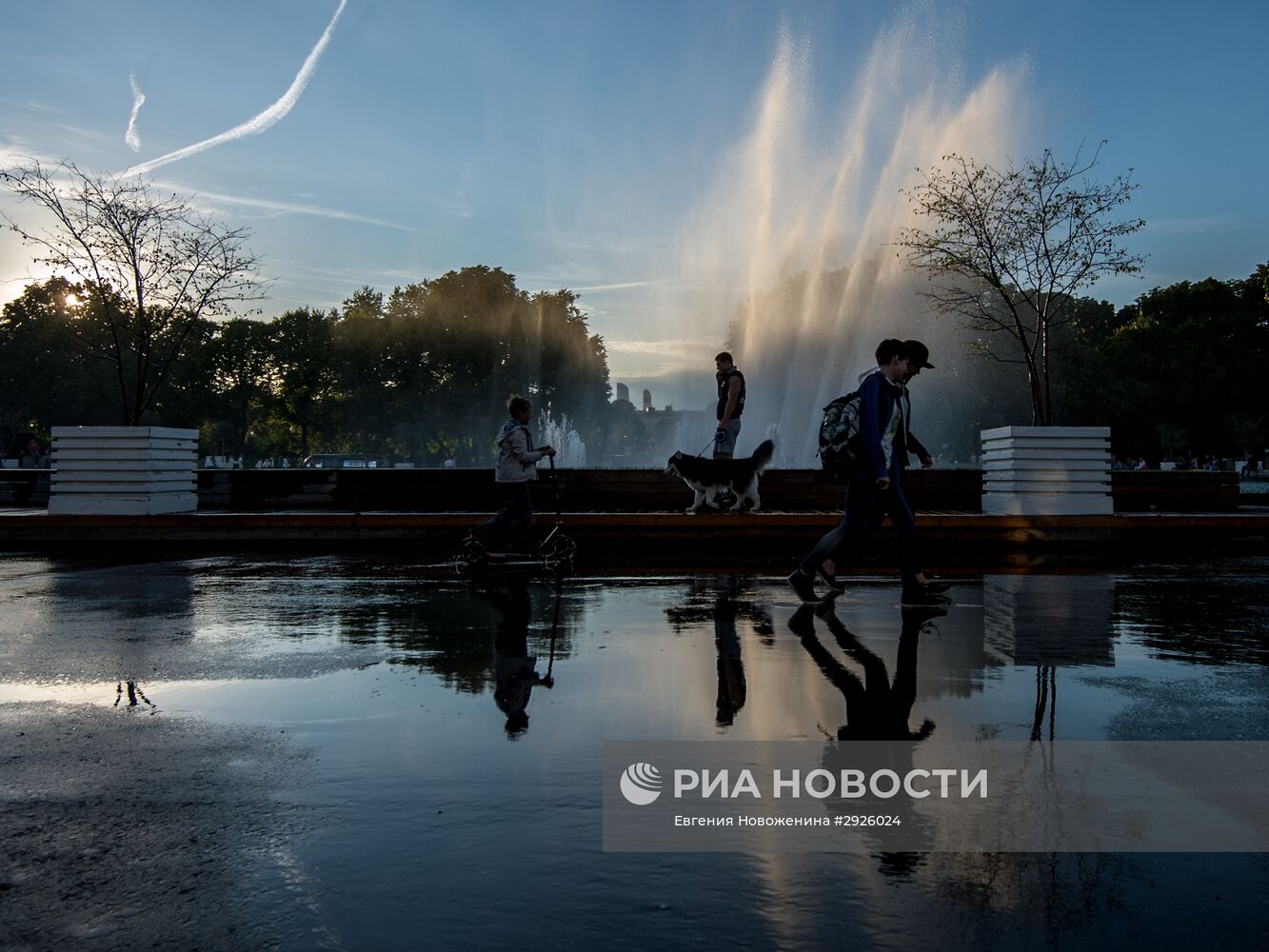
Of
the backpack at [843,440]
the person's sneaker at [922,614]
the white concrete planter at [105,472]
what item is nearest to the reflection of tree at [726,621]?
the person's sneaker at [922,614]

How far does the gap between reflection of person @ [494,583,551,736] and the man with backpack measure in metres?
2.26

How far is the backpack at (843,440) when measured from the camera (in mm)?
9008

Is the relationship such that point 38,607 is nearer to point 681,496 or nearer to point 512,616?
point 512,616

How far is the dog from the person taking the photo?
1638cm

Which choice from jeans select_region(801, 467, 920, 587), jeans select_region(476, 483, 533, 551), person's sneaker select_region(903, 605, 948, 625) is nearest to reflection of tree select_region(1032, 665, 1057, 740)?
person's sneaker select_region(903, 605, 948, 625)

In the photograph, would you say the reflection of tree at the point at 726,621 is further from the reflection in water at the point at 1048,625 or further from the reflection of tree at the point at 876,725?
the reflection in water at the point at 1048,625

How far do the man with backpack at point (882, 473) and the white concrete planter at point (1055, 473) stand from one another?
8743 mm

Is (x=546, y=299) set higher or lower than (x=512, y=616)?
higher

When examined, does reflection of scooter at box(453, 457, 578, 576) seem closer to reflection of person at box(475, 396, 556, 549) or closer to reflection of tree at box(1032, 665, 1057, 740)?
reflection of person at box(475, 396, 556, 549)

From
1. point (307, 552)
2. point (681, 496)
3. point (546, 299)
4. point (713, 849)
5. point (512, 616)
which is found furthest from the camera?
point (546, 299)

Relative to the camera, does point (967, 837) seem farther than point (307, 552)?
No

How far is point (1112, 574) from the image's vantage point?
37.8 ft

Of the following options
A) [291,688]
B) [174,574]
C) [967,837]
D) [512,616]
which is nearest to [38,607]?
[174,574]

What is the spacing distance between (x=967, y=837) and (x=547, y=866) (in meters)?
1.25
